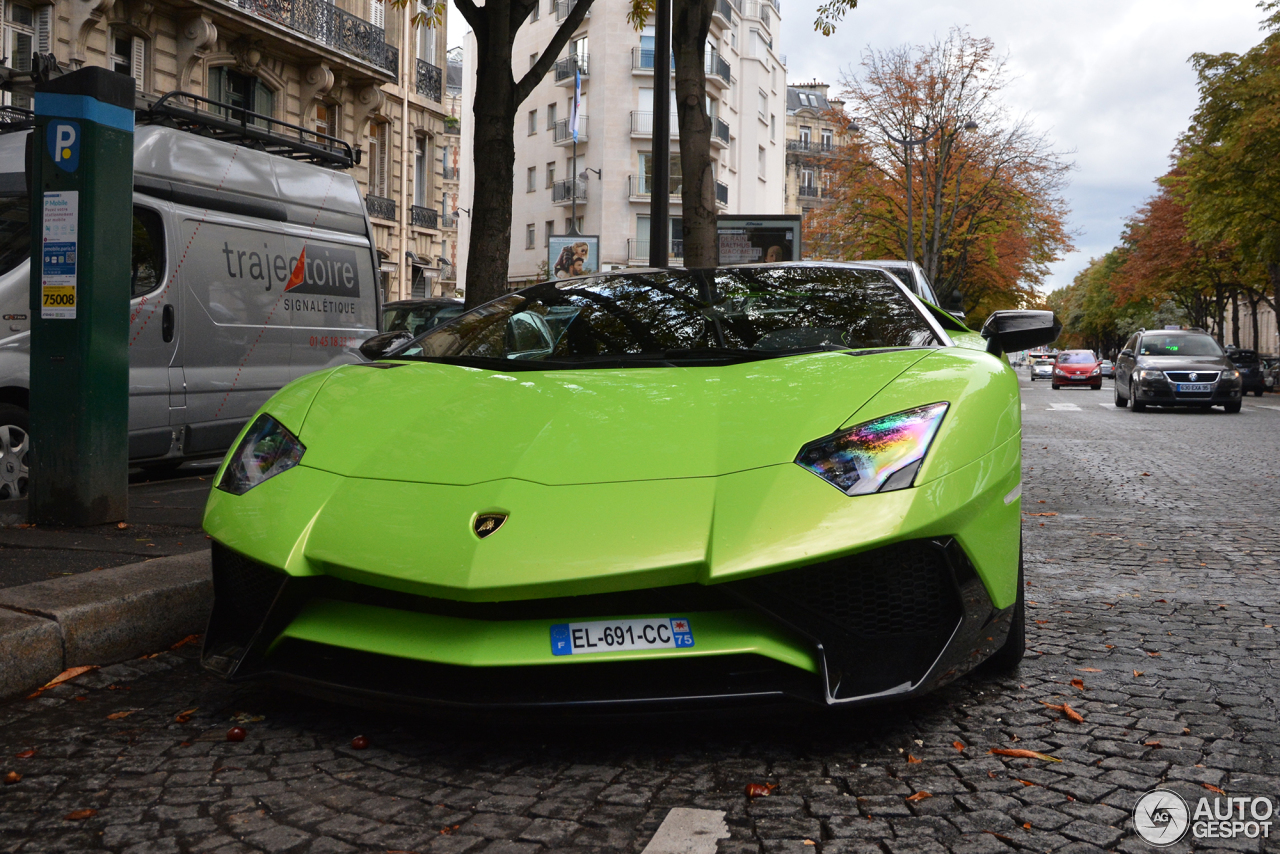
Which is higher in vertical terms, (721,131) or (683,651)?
(721,131)

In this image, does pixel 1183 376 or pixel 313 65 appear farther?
→ pixel 313 65

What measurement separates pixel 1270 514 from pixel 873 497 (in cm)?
580

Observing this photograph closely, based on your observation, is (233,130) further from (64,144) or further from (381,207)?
(381,207)

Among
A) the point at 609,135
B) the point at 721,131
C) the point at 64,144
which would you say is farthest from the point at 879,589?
the point at 721,131

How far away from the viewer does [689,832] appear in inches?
92.4

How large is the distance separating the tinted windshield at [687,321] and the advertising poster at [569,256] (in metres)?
26.7

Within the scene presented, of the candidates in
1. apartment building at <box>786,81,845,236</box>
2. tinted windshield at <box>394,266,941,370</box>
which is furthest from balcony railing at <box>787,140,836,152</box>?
tinted windshield at <box>394,266,941,370</box>

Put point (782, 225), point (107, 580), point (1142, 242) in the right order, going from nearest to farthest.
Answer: point (107, 580) < point (782, 225) < point (1142, 242)

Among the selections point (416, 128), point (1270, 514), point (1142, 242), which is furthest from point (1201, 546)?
point (1142, 242)

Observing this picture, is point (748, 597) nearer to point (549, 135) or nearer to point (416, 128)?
point (416, 128)

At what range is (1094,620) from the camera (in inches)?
170

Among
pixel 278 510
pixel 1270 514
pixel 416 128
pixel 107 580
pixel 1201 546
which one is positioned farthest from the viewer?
pixel 416 128

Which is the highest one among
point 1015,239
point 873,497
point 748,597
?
point 1015,239

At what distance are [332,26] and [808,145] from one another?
67700mm
